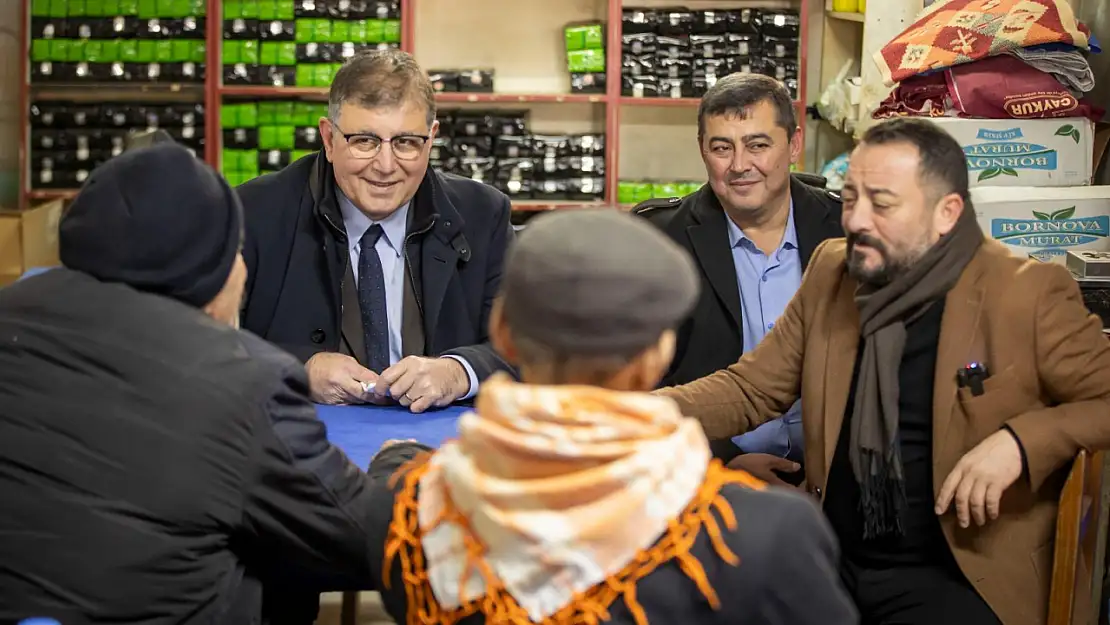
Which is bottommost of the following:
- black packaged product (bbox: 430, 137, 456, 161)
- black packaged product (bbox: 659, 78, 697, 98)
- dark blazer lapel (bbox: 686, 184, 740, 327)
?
dark blazer lapel (bbox: 686, 184, 740, 327)

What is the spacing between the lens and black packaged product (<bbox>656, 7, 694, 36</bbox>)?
225 inches

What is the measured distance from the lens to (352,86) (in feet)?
9.35

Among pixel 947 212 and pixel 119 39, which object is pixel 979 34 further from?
pixel 119 39

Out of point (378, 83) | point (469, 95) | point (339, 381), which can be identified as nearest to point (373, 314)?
point (339, 381)

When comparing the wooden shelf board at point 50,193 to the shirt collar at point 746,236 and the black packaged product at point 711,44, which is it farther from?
the shirt collar at point 746,236

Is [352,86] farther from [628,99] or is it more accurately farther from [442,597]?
[628,99]

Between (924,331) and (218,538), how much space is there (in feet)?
4.60

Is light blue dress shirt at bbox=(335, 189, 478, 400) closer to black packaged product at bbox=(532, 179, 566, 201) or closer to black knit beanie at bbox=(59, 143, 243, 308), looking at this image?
black knit beanie at bbox=(59, 143, 243, 308)

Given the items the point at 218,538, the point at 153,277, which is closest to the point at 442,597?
the point at 218,538

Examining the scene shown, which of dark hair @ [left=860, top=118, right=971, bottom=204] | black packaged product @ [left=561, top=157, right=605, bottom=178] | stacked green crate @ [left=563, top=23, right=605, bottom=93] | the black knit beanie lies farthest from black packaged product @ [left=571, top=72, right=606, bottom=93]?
the black knit beanie

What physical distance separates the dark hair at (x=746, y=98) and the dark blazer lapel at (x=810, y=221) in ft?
0.52

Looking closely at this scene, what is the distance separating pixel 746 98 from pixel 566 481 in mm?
2105

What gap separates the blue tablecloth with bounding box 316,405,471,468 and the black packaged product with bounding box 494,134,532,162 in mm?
3292

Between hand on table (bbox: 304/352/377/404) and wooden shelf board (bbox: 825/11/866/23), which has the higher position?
wooden shelf board (bbox: 825/11/866/23)
